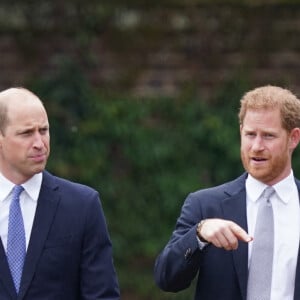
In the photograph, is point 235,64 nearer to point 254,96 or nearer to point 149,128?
point 149,128

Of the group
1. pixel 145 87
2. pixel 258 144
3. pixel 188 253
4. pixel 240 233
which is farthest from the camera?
pixel 145 87

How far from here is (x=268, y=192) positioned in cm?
538

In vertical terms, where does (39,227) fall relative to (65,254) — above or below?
above

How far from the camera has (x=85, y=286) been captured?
17.7 feet

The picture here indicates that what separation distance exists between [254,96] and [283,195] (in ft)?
1.40

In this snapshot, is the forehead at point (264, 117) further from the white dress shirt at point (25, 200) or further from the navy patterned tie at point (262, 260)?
the white dress shirt at point (25, 200)

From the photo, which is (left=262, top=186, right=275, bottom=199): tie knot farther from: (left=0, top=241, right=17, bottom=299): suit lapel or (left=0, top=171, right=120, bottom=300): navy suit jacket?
(left=0, top=241, right=17, bottom=299): suit lapel

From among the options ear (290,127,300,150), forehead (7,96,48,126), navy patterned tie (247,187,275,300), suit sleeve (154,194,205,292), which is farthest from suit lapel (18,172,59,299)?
ear (290,127,300,150)

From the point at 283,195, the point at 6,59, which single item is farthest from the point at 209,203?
the point at 6,59

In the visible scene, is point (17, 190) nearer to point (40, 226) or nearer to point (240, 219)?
point (40, 226)

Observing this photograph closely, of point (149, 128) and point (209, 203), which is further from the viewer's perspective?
point (149, 128)

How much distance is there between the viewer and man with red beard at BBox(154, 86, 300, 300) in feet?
17.2

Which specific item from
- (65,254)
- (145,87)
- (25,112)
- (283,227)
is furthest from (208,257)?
(145,87)

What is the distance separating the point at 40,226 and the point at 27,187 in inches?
7.1
